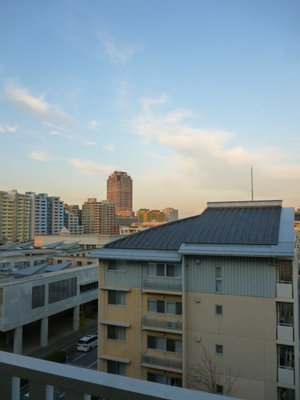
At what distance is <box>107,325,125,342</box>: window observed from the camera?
532 inches

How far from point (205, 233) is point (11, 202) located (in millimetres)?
91354

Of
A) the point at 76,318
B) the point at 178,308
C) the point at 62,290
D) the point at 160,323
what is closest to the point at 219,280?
the point at 178,308

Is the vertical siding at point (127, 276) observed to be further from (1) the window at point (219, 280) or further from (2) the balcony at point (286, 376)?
(2) the balcony at point (286, 376)

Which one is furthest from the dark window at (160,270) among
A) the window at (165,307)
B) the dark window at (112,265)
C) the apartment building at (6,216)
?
the apartment building at (6,216)

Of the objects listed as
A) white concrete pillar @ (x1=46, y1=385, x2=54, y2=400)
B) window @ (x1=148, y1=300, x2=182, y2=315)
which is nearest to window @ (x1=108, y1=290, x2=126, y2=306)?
window @ (x1=148, y1=300, x2=182, y2=315)

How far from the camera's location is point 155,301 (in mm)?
13188

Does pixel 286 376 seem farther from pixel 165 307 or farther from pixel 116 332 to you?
pixel 116 332

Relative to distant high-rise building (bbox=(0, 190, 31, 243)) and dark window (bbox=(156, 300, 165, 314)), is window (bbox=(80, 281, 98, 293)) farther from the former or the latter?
distant high-rise building (bbox=(0, 190, 31, 243))

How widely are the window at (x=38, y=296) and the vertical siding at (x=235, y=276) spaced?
1368 centimetres

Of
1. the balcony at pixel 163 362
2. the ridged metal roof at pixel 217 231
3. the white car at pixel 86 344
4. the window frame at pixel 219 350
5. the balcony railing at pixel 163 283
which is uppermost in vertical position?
the ridged metal roof at pixel 217 231

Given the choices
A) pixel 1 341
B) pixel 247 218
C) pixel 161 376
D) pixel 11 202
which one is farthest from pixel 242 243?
pixel 11 202

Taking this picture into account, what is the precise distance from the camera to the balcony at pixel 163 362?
12.4 m

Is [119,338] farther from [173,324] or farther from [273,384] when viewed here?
[273,384]

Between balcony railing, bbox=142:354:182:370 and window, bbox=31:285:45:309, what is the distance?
38.7ft
